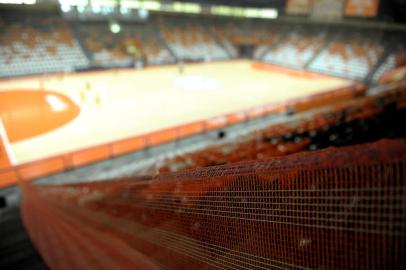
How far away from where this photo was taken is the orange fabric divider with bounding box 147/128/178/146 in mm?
10406

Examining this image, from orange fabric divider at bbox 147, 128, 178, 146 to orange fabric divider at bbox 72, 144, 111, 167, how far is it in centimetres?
143

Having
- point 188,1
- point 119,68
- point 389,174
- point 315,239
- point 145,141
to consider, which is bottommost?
point 145,141

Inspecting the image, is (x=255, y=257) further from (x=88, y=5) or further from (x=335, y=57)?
(x=335, y=57)

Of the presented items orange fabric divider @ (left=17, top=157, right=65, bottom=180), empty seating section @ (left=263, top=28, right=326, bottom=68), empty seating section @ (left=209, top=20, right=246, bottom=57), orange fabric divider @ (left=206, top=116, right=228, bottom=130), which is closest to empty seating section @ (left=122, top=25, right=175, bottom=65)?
empty seating section @ (left=209, top=20, right=246, bottom=57)

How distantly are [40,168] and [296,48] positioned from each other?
27.9m

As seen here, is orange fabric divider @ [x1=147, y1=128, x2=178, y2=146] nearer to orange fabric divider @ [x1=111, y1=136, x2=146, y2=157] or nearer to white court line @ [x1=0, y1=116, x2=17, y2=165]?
orange fabric divider @ [x1=111, y1=136, x2=146, y2=157]

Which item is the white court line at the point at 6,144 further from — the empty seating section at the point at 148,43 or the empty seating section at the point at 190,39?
the empty seating section at the point at 190,39

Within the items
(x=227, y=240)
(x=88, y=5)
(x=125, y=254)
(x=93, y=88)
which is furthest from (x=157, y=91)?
(x=227, y=240)

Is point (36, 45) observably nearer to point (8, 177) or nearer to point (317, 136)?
point (8, 177)

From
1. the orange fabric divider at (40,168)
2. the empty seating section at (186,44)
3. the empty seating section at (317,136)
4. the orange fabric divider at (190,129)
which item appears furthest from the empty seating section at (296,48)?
the orange fabric divider at (40,168)

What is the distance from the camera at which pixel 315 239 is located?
1267 mm

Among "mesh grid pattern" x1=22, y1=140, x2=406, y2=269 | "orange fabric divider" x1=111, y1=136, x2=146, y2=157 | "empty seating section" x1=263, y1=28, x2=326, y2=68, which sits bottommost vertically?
"orange fabric divider" x1=111, y1=136, x2=146, y2=157

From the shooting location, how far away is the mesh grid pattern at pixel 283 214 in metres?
1.02

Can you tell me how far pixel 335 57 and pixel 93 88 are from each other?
20.6 metres
